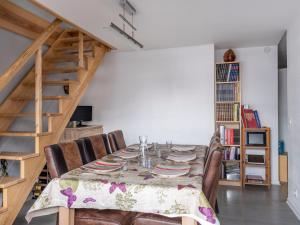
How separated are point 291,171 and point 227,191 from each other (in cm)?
98

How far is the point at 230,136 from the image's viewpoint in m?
4.15

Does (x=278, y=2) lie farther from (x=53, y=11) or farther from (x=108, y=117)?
(x=108, y=117)

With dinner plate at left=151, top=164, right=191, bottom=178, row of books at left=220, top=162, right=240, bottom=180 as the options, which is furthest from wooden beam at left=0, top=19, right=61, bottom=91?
row of books at left=220, top=162, right=240, bottom=180

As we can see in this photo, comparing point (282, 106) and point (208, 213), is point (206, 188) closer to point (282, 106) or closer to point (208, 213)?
point (208, 213)

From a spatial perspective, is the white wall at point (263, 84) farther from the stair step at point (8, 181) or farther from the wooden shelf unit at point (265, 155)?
the stair step at point (8, 181)

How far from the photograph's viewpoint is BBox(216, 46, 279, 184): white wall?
4.16m

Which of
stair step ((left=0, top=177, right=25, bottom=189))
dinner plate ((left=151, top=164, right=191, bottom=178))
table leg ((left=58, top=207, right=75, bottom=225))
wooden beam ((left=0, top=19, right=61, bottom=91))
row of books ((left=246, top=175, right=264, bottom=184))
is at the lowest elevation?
row of books ((left=246, top=175, right=264, bottom=184))

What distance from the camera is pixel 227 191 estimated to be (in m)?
3.78

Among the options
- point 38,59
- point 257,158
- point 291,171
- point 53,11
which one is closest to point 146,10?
point 53,11

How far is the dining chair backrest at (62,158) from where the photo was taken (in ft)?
6.29

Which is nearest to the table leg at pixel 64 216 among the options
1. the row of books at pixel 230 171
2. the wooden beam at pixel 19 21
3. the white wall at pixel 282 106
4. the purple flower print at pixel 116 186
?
the purple flower print at pixel 116 186

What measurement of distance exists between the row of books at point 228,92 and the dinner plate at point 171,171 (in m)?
2.43

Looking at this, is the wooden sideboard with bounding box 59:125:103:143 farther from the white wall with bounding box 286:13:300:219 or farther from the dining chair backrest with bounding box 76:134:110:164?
the white wall with bounding box 286:13:300:219

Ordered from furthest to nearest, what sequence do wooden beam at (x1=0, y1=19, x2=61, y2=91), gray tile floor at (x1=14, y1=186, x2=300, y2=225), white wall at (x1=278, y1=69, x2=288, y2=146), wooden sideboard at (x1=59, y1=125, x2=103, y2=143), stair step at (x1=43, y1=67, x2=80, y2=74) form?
white wall at (x1=278, y1=69, x2=288, y2=146) → wooden sideboard at (x1=59, y1=125, x2=103, y2=143) → stair step at (x1=43, y1=67, x2=80, y2=74) → gray tile floor at (x1=14, y1=186, x2=300, y2=225) → wooden beam at (x1=0, y1=19, x2=61, y2=91)
